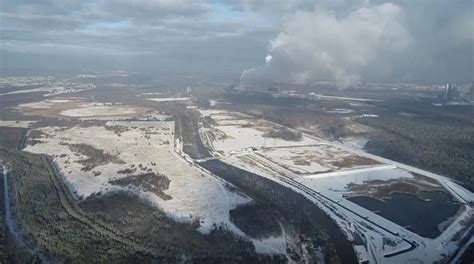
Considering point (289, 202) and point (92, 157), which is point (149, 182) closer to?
point (92, 157)

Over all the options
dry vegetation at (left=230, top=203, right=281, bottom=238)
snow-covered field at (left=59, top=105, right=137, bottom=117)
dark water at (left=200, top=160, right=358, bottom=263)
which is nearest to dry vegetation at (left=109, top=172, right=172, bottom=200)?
dark water at (left=200, top=160, right=358, bottom=263)

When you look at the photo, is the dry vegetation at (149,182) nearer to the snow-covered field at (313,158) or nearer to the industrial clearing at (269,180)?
the industrial clearing at (269,180)

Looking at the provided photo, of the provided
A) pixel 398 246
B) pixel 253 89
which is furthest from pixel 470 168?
pixel 253 89

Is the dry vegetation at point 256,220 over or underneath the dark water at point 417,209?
underneath

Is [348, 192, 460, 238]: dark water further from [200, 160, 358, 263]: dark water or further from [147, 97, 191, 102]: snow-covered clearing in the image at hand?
[147, 97, 191, 102]: snow-covered clearing

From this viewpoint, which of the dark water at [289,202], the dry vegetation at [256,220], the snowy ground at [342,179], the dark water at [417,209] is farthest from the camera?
the dark water at [417,209]

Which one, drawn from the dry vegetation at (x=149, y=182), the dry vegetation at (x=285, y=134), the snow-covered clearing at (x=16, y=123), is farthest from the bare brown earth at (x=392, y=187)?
the snow-covered clearing at (x=16, y=123)

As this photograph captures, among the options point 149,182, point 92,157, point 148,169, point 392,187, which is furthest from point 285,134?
point 149,182

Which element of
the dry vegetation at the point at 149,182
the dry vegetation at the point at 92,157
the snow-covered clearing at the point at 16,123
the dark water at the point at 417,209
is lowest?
the snow-covered clearing at the point at 16,123
